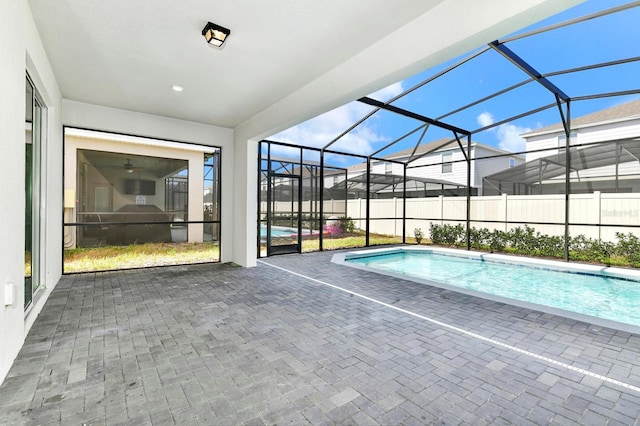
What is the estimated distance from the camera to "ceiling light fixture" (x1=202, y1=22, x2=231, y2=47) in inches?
109

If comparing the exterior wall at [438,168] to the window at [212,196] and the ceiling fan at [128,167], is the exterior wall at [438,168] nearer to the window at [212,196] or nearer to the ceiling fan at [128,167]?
the window at [212,196]

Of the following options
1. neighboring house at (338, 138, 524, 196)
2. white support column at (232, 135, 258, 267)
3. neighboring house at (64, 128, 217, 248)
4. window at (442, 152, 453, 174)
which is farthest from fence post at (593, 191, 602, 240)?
neighboring house at (64, 128, 217, 248)

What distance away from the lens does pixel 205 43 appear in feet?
10.2

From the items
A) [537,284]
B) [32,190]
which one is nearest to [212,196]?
[32,190]

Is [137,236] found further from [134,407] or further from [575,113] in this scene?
[575,113]

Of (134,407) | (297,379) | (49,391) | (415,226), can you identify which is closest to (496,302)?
(297,379)

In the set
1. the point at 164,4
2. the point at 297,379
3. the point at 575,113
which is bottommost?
the point at 297,379

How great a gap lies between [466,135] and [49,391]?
9.34 meters

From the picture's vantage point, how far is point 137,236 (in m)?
6.48

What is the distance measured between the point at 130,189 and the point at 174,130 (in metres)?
1.90

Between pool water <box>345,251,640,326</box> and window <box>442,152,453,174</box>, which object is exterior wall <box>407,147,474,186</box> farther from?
pool water <box>345,251,640,326</box>

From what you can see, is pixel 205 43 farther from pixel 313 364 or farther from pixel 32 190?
pixel 313 364

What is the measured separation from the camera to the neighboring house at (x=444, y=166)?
8.55 m

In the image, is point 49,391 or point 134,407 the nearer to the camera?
point 134,407
